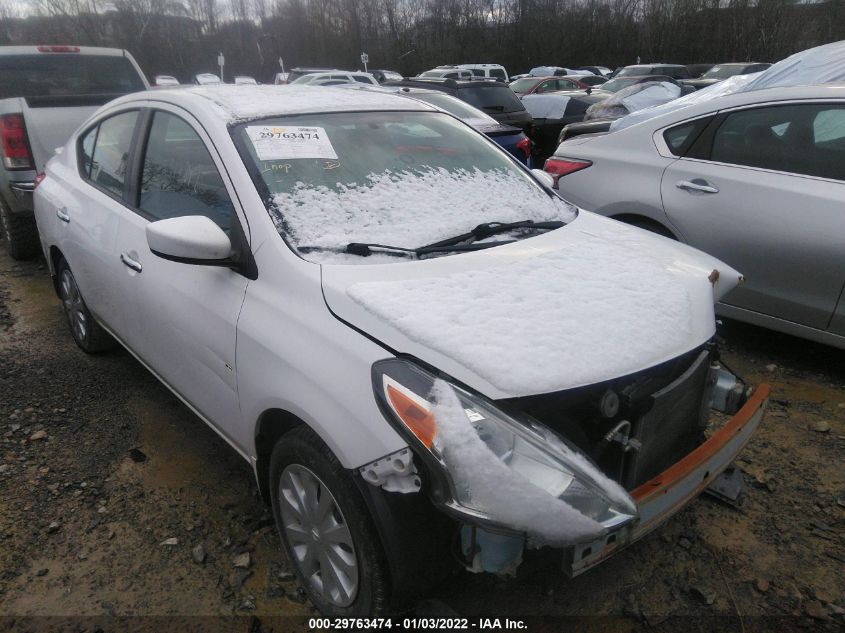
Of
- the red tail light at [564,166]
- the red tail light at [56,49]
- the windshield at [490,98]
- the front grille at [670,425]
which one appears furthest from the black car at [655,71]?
the front grille at [670,425]

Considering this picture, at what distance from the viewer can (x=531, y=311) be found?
72.1 inches

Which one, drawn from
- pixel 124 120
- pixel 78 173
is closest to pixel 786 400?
pixel 124 120

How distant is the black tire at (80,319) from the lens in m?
3.76

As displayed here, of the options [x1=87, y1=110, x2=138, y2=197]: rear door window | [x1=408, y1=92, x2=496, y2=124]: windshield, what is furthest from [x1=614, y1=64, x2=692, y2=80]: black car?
[x1=87, y1=110, x2=138, y2=197]: rear door window

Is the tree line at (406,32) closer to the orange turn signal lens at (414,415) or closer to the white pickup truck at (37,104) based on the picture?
the white pickup truck at (37,104)

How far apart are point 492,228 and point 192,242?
1076 millimetres

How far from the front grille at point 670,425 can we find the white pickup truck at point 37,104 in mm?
4998

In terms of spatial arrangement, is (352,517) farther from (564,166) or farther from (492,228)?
(564,166)

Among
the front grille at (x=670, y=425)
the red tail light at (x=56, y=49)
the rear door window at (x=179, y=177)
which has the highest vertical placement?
the red tail light at (x=56, y=49)

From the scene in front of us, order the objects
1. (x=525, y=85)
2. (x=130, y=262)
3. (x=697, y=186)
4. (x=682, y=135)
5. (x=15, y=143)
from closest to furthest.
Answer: (x=130, y=262), (x=697, y=186), (x=682, y=135), (x=15, y=143), (x=525, y=85)

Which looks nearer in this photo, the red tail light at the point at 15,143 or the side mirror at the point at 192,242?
the side mirror at the point at 192,242

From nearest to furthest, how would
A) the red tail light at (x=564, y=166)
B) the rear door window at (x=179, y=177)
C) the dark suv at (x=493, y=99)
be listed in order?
1. the rear door window at (x=179, y=177)
2. the red tail light at (x=564, y=166)
3. the dark suv at (x=493, y=99)

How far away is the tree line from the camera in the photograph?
3888 cm

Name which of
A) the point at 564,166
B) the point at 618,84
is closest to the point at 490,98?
the point at 564,166
